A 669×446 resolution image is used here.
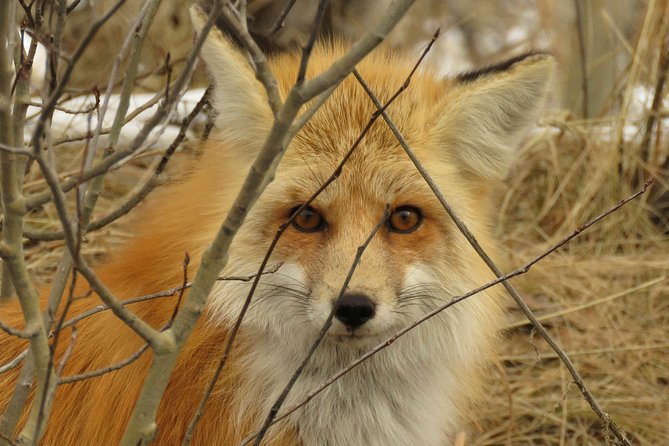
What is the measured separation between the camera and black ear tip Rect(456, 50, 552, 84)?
309 centimetres

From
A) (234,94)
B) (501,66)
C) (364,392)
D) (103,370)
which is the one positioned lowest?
(364,392)

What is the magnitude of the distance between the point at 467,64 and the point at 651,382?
840 cm

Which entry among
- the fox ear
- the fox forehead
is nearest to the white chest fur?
the fox forehead

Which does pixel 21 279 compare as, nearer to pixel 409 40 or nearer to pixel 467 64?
pixel 409 40

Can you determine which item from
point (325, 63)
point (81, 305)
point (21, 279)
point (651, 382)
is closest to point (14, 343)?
point (81, 305)

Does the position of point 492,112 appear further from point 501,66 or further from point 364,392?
point 364,392

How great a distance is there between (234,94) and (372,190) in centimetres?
63

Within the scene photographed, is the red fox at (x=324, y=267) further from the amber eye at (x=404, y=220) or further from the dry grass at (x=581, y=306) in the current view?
the dry grass at (x=581, y=306)

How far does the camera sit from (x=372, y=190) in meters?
2.99

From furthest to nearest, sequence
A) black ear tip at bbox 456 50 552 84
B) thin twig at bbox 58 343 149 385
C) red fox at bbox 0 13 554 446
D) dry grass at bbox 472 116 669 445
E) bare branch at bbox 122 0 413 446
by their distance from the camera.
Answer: dry grass at bbox 472 116 669 445 → black ear tip at bbox 456 50 552 84 → red fox at bbox 0 13 554 446 → thin twig at bbox 58 343 149 385 → bare branch at bbox 122 0 413 446

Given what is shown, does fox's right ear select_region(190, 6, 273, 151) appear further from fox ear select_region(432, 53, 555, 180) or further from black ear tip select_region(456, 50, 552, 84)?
black ear tip select_region(456, 50, 552, 84)

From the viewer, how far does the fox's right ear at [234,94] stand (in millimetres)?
2832

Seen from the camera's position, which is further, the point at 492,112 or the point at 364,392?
the point at 492,112

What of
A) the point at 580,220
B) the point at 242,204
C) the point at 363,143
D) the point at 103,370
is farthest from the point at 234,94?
the point at 580,220
